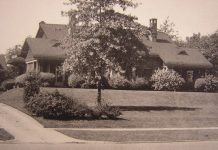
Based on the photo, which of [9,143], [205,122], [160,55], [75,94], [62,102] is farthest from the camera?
[160,55]

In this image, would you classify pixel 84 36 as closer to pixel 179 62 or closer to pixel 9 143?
pixel 9 143

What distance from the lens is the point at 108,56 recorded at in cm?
2597

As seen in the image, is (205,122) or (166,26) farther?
(166,26)

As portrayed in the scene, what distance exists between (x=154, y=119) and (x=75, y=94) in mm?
7862

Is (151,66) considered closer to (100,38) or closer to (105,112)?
(100,38)

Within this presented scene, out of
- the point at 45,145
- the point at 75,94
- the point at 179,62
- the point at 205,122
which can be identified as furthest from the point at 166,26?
the point at 45,145

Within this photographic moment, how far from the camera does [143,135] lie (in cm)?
1705

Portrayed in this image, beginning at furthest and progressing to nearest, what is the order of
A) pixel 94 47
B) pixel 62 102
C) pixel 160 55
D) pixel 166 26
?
pixel 166 26, pixel 160 55, pixel 94 47, pixel 62 102

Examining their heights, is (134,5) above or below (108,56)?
above

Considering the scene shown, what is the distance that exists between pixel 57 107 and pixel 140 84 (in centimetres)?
1707

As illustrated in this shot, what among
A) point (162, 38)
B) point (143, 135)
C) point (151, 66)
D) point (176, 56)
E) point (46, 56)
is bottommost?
point (143, 135)

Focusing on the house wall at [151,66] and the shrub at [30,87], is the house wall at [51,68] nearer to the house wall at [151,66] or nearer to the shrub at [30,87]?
the house wall at [151,66]

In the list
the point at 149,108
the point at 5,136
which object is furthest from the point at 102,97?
the point at 5,136

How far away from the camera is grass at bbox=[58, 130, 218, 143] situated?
15719 mm
